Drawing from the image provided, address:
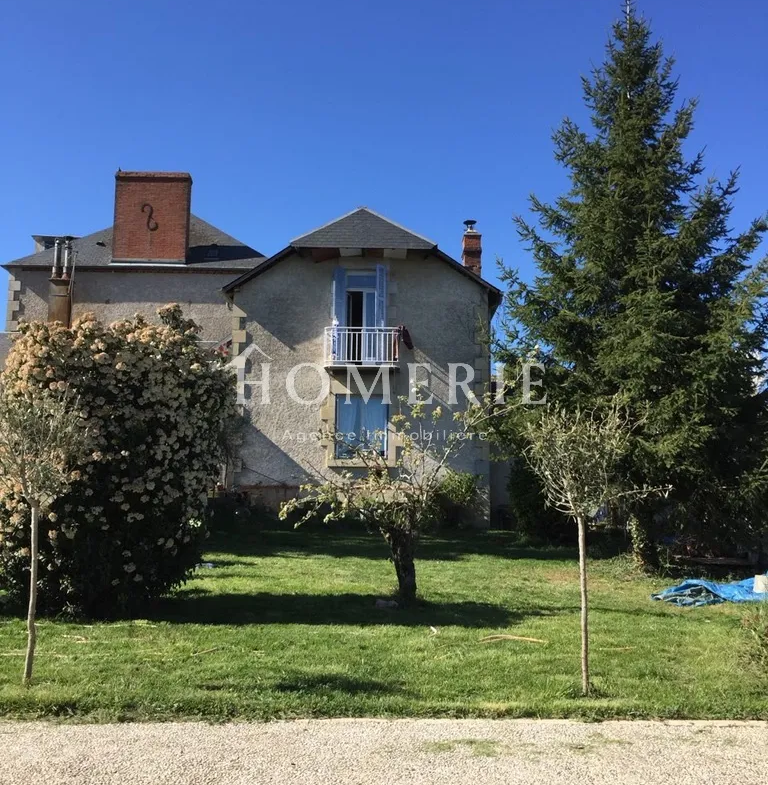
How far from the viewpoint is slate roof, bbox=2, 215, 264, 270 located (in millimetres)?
21594

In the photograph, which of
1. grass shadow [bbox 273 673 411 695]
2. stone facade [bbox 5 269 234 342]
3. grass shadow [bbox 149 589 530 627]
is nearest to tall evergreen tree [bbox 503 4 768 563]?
grass shadow [bbox 149 589 530 627]

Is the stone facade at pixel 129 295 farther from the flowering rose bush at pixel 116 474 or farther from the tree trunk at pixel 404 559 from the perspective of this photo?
the tree trunk at pixel 404 559

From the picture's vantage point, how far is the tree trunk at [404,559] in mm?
7891

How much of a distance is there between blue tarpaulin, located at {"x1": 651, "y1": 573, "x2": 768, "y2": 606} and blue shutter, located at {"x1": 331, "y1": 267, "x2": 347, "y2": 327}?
10.1 m

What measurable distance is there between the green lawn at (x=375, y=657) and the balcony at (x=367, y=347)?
784cm

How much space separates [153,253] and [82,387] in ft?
52.1

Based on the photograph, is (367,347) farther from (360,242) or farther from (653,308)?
(653,308)

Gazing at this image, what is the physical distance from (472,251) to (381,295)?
15.5 ft

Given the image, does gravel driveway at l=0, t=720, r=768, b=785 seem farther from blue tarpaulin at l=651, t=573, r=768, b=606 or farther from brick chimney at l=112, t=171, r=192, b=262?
brick chimney at l=112, t=171, r=192, b=262

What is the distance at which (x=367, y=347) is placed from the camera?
1708cm

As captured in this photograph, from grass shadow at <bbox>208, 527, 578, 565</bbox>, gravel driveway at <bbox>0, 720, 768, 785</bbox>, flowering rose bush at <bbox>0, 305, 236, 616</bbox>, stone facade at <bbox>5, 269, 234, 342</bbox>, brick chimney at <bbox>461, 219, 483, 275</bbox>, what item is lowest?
gravel driveway at <bbox>0, 720, 768, 785</bbox>

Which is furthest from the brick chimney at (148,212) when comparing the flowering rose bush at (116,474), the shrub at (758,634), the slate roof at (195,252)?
the shrub at (758,634)

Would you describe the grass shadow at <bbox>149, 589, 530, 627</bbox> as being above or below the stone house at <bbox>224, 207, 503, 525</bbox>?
below

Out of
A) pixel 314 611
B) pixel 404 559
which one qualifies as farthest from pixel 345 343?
pixel 314 611
